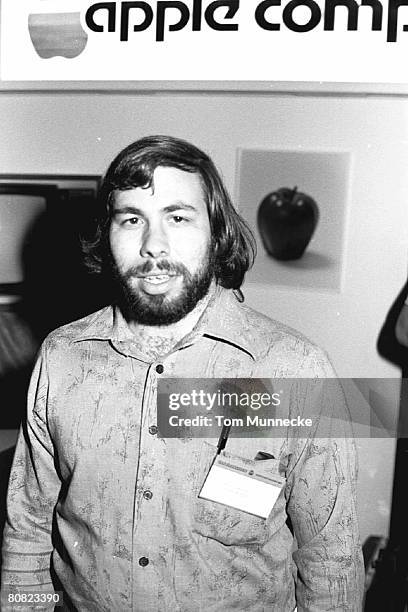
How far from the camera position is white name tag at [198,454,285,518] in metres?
0.87

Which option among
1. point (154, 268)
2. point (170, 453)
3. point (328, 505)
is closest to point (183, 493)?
point (170, 453)

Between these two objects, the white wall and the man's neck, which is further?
the white wall

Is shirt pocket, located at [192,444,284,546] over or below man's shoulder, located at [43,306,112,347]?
below

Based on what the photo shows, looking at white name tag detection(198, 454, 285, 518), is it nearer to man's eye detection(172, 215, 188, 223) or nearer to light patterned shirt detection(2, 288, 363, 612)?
light patterned shirt detection(2, 288, 363, 612)

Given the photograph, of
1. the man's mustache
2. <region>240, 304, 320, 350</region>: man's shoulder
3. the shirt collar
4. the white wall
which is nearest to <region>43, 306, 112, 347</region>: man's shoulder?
the shirt collar

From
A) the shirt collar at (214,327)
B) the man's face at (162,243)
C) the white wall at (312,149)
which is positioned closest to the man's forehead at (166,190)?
the man's face at (162,243)

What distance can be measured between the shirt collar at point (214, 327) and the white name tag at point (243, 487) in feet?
0.58

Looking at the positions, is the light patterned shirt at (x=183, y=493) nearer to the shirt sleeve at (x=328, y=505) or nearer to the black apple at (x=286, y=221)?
the shirt sleeve at (x=328, y=505)

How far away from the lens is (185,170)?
2.86 ft

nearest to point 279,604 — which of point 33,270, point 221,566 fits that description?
point 221,566

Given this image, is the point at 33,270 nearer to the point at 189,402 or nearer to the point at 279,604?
the point at 189,402

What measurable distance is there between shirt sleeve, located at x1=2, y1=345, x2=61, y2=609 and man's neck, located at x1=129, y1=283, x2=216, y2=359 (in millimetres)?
169

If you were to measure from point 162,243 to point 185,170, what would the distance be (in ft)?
0.42

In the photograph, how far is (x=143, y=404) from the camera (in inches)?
34.7
